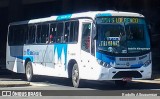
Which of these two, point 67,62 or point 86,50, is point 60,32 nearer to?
point 67,62

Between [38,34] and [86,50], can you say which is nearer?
[86,50]

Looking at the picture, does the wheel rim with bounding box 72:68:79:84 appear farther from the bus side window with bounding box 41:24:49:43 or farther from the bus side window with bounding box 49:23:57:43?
the bus side window with bounding box 41:24:49:43

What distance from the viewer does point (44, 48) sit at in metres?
20.6

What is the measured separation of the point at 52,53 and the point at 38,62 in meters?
1.67

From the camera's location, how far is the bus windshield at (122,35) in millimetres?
16688

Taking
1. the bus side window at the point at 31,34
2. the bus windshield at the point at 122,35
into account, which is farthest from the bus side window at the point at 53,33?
the bus windshield at the point at 122,35

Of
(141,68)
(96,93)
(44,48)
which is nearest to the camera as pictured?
(96,93)

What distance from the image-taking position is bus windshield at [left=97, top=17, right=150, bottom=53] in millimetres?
16688

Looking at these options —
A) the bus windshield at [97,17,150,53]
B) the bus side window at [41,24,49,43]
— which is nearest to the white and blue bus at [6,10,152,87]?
the bus windshield at [97,17,150,53]

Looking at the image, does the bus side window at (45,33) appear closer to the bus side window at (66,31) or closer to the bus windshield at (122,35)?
the bus side window at (66,31)

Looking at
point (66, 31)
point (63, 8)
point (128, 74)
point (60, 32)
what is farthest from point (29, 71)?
point (63, 8)

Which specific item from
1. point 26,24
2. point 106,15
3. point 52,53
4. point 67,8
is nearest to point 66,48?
point 52,53

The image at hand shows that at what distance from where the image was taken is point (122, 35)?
55.5 ft

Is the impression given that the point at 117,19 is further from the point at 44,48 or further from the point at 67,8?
the point at 67,8
